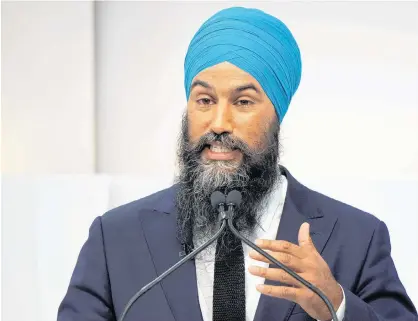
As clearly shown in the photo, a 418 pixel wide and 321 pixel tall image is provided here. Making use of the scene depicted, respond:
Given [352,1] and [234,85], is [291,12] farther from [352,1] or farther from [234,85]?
[234,85]

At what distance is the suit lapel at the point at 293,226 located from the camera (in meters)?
2.01

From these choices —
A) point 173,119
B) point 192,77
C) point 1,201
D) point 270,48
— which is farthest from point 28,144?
point 270,48

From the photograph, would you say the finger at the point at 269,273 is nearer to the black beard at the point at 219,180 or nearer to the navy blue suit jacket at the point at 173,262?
the navy blue suit jacket at the point at 173,262

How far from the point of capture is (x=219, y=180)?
6.84 feet

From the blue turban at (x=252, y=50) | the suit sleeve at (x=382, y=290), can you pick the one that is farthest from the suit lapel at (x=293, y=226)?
the blue turban at (x=252, y=50)

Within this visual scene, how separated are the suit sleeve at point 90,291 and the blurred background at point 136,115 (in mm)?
728

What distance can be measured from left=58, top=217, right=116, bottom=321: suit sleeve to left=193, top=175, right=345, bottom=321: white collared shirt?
9.8 inches

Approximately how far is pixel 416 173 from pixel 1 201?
1574 millimetres

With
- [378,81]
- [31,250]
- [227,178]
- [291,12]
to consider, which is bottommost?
[31,250]

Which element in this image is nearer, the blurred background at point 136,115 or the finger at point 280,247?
the finger at point 280,247

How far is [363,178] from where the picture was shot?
2854mm

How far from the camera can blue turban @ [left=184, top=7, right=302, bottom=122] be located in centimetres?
216

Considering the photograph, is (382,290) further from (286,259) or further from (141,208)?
(141,208)

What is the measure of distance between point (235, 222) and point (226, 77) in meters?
0.41
